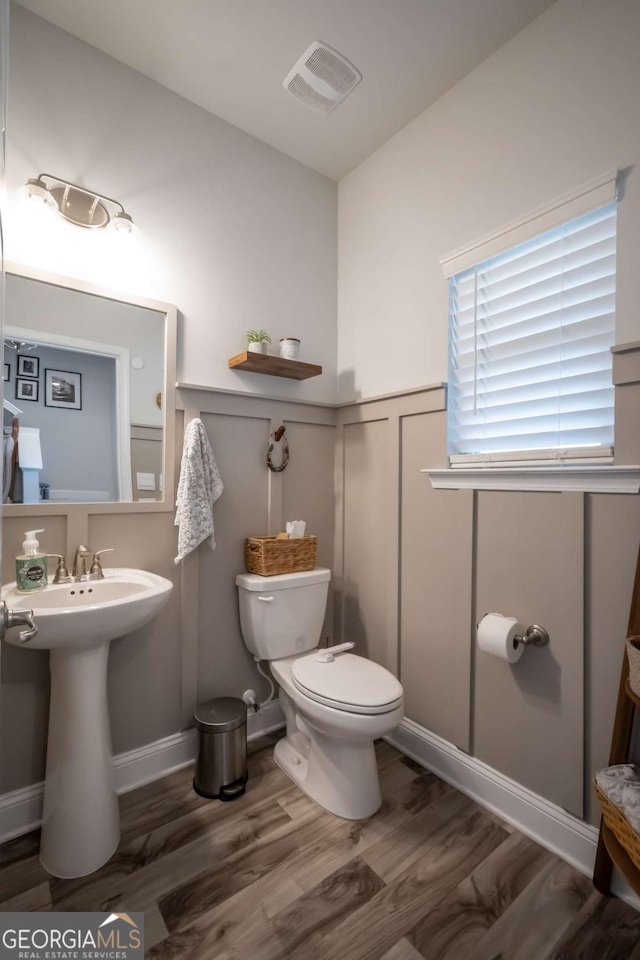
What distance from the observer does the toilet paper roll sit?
4.89ft

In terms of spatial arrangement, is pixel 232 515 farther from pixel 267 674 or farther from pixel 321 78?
pixel 321 78

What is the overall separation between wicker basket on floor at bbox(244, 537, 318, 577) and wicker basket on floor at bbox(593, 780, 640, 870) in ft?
4.03

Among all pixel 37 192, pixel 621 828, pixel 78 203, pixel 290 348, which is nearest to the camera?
pixel 621 828

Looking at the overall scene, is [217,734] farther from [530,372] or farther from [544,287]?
[544,287]

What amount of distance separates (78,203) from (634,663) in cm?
221

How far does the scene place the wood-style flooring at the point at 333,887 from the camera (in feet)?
3.87

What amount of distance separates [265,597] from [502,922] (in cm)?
121

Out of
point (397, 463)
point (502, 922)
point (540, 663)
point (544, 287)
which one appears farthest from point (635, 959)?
point (544, 287)

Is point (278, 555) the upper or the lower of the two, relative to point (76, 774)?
upper

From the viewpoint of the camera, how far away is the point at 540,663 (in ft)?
4.97

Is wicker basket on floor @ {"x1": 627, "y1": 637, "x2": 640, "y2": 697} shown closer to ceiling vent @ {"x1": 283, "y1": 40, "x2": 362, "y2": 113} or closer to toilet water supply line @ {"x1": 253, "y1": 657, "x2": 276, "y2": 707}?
toilet water supply line @ {"x1": 253, "y1": 657, "x2": 276, "y2": 707}

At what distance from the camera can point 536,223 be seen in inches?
60.6

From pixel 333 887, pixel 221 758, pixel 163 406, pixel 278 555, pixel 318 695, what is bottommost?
pixel 333 887

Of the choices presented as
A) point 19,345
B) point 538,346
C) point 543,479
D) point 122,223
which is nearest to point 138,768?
point 19,345
